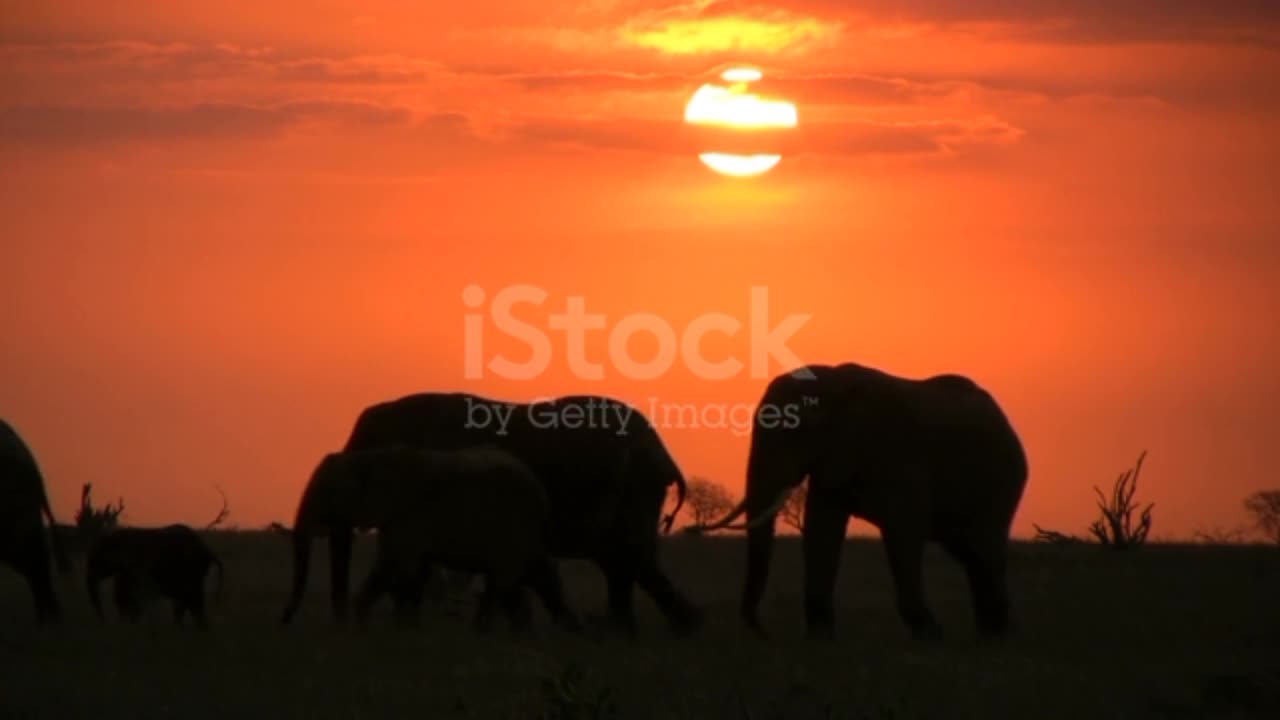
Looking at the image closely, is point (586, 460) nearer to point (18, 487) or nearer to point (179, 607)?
point (179, 607)

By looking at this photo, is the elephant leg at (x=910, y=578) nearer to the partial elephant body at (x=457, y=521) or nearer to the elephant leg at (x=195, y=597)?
the partial elephant body at (x=457, y=521)

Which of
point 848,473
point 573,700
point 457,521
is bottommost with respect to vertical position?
point 573,700

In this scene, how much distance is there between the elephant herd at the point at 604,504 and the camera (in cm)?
2236

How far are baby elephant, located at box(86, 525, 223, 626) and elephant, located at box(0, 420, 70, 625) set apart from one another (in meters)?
0.89

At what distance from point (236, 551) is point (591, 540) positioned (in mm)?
11214

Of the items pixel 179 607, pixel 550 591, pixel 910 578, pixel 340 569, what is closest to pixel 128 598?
pixel 179 607

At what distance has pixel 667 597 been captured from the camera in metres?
23.5

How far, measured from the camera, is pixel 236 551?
112 feet

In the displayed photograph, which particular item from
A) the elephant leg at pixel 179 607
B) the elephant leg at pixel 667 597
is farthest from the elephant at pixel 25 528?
the elephant leg at pixel 667 597

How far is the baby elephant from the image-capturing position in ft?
74.0

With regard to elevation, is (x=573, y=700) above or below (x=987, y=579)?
below

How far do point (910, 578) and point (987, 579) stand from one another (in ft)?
5.45

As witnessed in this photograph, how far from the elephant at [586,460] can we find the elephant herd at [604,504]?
0.02 m

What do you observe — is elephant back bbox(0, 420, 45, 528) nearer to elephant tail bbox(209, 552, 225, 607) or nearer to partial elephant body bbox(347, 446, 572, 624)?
elephant tail bbox(209, 552, 225, 607)
